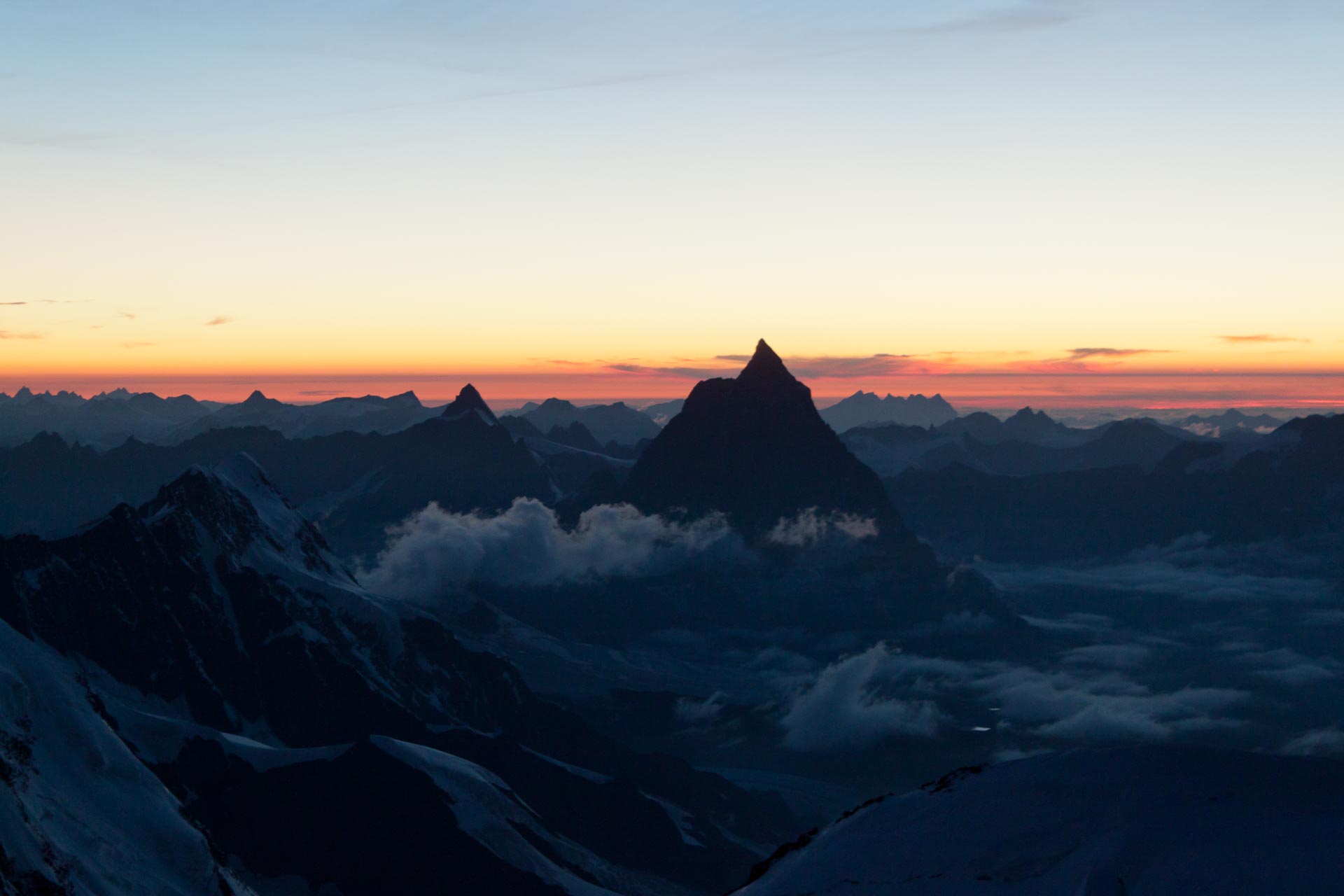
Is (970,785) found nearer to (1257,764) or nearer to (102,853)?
(1257,764)

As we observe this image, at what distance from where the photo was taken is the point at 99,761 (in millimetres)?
170375

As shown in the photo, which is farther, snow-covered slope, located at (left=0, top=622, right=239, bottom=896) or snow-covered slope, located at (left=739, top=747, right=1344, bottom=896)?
snow-covered slope, located at (left=0, top=622, right=239, bottom=896)

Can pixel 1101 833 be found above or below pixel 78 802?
above

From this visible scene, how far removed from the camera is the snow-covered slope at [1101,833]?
6088cm

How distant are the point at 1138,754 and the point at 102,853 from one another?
13804 centimetres

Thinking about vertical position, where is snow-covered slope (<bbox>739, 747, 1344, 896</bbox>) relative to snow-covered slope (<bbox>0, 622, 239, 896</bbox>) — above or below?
above

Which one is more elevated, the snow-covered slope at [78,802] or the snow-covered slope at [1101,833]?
the snow-covered slope at [1101,833]

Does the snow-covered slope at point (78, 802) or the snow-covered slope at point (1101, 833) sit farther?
the snow-covered slope at point (78, 802)

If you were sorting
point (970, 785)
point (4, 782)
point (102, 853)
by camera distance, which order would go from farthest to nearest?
point (102, 853), point (4, 782), point (970, 785)

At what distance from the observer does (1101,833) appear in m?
67.1

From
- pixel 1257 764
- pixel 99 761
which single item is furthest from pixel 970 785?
pixel 99 761

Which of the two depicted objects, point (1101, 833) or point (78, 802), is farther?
point (78, 802)

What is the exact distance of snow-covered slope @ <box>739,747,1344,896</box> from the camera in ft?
200

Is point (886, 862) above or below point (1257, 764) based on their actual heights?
below
